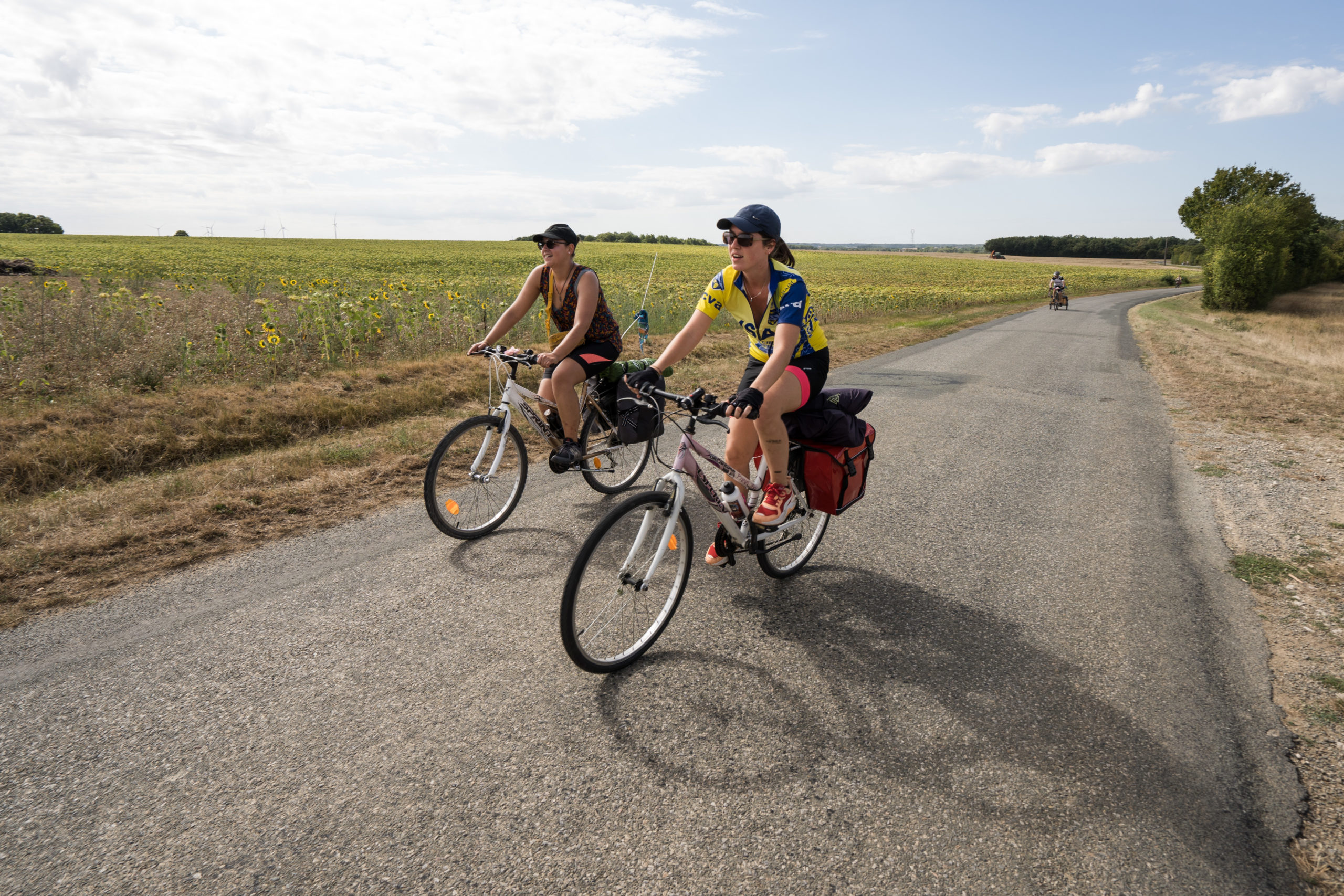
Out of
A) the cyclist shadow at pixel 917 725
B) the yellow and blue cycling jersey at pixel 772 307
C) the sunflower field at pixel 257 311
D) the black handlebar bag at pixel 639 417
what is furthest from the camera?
the sunflower field at pixel 257 311

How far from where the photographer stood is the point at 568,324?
17.7 ft

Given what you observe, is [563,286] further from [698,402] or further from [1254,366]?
[1254,366]

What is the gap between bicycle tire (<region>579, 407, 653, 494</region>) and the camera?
5406 millimetres

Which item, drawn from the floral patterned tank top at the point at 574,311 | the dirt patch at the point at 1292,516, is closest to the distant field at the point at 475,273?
the floral patterned tank top at the point at 574,311

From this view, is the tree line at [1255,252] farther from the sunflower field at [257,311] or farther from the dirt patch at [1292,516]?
the dirt patch at [1292,516]

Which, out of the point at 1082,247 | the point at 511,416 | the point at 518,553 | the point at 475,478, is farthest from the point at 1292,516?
the point at 1082,247

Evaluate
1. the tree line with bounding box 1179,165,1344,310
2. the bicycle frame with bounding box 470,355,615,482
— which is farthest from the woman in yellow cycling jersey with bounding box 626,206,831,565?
the tree line with bounding box 1179,165,1344,310

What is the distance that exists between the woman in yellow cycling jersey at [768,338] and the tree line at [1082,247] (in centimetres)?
14261

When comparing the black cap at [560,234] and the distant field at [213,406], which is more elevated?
the black cap at [560,234]

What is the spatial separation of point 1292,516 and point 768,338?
4871 mm

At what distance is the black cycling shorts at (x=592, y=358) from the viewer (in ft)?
17.0

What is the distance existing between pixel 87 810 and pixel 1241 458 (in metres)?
9.44

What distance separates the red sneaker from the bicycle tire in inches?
52.2

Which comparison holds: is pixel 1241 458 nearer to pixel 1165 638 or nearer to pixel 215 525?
pixel 1165 638
